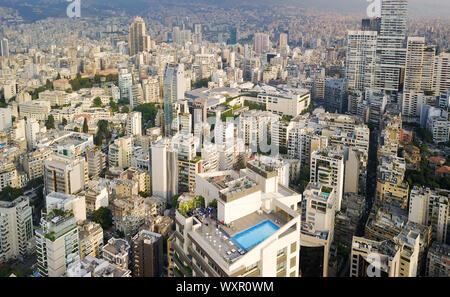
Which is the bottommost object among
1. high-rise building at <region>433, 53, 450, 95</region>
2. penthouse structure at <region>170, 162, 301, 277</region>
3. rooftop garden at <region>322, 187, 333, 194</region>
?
rooftop garden at <region>322, 187, 333, 194</region>

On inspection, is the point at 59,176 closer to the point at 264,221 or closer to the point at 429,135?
the point at 264,221

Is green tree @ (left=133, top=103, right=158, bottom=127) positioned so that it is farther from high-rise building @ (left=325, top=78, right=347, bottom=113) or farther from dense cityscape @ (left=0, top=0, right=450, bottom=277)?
high-rise building @ (left=325, top=78, right=347, bottom=113)

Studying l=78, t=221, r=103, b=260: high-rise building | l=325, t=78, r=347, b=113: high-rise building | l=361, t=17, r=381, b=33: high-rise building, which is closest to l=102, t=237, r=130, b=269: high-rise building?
l=78, t=221, r=103, b=260: high-rise building

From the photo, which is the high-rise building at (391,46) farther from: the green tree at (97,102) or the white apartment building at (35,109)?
the white apartment building at (35,109)

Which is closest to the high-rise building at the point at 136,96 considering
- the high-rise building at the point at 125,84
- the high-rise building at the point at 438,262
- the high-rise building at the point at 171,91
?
the high-rise building at the point at 125,84

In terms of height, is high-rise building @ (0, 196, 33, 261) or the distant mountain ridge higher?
the distant mountain ridge
